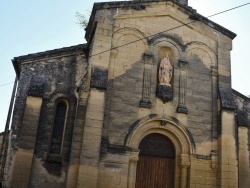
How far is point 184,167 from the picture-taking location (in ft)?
43.3

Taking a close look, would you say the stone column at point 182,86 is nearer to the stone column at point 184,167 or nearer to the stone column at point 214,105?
the stone column at point 214,105

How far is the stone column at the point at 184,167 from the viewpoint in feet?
42.9

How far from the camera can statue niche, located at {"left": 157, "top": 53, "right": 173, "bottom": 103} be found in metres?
13.7

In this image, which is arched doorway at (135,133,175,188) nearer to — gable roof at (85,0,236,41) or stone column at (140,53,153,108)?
stone column at (140,53,153,108)

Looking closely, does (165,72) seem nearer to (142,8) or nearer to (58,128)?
(142,8)

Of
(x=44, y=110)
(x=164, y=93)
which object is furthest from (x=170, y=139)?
(x=44, y=110)

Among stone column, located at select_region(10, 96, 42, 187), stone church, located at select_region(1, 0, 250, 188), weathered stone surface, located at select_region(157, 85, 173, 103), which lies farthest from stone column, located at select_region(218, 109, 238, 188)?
stone column, located at select_region(10, 96, 42, 187)

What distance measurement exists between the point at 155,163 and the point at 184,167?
114 centimetres

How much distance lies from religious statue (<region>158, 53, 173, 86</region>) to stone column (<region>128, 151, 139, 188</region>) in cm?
317

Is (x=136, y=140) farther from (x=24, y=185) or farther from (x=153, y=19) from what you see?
(x=153, y=19)

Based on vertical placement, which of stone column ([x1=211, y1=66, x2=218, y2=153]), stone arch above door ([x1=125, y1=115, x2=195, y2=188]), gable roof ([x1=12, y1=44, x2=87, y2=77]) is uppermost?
gable roof ([x1=12, y1=44, x2=87, y2=77])

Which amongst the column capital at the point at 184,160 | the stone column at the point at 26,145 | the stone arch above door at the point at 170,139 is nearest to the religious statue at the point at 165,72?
the stone arch above door at the point at 170,139

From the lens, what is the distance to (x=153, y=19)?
14898 millimetres

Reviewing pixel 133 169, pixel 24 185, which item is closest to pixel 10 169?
pixel 24 185
